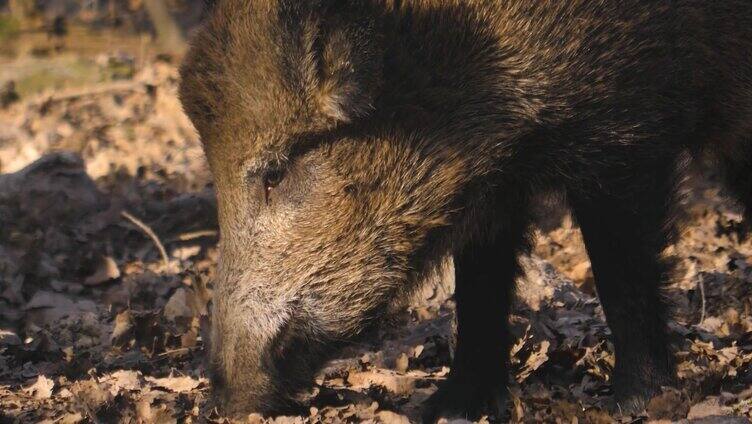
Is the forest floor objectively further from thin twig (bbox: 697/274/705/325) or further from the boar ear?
the boar ear

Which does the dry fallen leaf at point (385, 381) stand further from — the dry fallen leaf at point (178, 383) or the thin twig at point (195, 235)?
the thin twig at point (195, 235)

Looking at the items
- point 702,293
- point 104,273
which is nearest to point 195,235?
point 104,273

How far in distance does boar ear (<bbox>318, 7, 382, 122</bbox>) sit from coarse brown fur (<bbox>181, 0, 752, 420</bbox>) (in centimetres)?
2

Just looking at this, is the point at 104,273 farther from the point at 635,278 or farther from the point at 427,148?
the point at 635,278

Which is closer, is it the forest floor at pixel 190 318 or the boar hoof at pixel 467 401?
the forest floor at pixel 190 318

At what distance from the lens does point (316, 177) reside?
385cm

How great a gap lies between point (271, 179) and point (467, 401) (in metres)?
1.39

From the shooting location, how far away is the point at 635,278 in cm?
408

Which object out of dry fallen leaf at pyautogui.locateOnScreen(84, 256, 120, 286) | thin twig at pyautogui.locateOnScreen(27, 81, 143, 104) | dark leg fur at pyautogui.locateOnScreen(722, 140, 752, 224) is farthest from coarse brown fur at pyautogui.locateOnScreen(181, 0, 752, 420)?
thin twig at pyautogui.locateOnScreen(27, 81, 143, 104)

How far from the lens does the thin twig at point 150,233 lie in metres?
6.46

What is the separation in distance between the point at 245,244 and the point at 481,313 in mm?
1223

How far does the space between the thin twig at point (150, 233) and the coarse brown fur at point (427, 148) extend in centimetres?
256

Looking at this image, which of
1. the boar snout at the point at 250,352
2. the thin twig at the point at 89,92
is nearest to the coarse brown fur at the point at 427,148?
the boar snout at the point at 250,352

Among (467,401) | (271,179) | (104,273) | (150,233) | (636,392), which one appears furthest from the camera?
(150,233)
